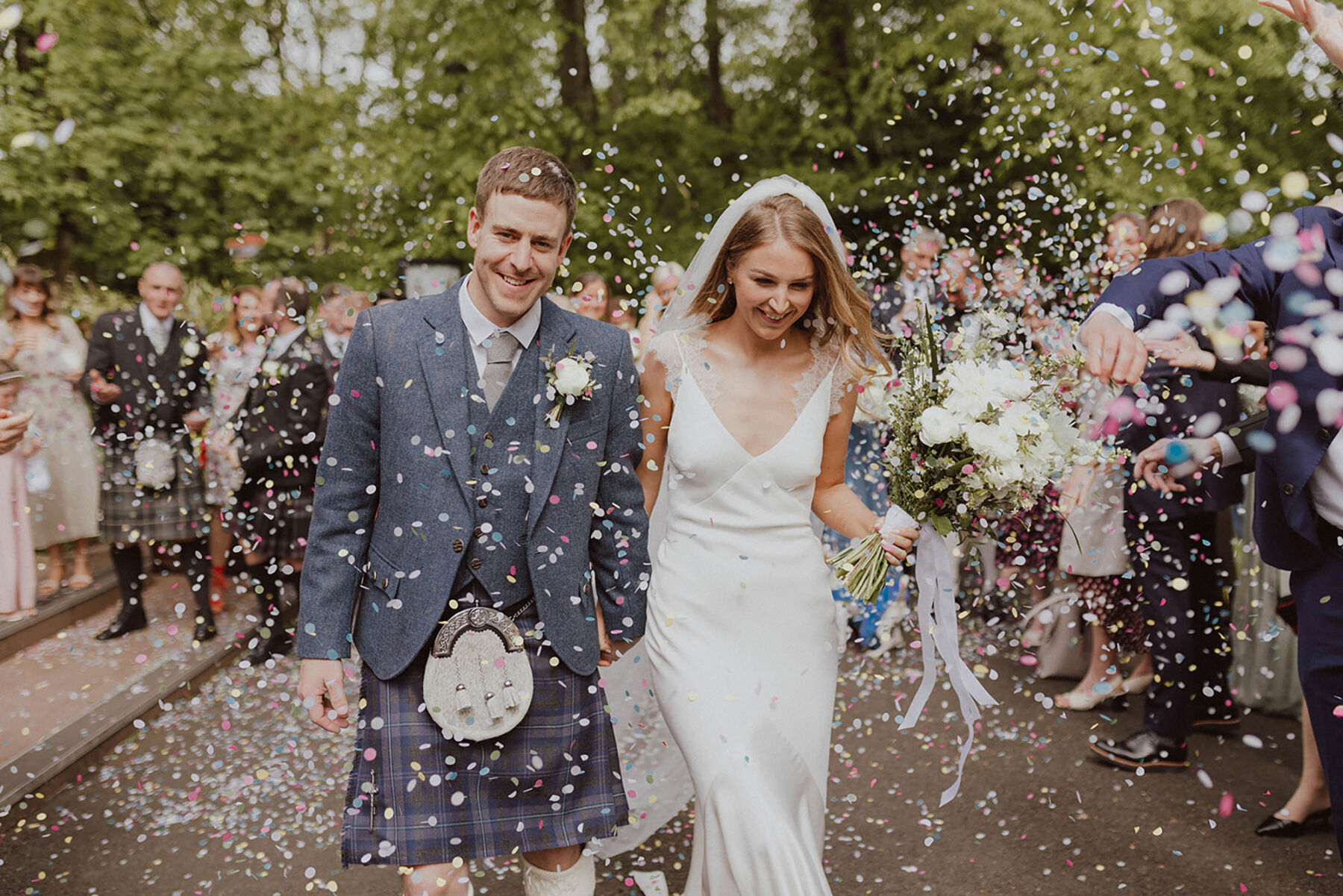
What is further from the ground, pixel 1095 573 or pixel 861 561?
pixel 861 561

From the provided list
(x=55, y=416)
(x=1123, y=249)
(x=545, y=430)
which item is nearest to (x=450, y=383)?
(x=545, y=430)

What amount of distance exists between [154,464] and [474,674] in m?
5.38

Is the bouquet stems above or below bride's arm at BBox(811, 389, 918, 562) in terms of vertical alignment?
below

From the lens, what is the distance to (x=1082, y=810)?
15.5 ft

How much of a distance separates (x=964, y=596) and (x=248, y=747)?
565 centimetres

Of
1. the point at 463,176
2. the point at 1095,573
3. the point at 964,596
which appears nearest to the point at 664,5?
the point at 463,176

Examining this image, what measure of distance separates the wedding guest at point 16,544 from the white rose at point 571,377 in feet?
18.3

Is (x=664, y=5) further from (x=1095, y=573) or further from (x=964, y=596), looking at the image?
(x=1095, y=573)

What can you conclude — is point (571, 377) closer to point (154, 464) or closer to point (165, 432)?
point (154, 464)

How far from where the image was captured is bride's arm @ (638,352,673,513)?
3463 millimetres

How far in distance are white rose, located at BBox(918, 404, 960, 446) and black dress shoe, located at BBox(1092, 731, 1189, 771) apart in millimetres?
3022

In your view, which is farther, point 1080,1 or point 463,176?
point 463,176

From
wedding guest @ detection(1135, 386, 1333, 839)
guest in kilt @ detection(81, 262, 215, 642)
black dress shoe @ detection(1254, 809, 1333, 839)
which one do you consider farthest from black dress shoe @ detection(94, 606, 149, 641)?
black dress shoe @ detection(1254, 809, 1333, 839)

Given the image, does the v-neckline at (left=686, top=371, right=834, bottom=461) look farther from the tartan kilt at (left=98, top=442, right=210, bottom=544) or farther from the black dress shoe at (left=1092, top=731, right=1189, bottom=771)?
the tartan kilt at (left=98, top=442, right=210, bottom=544)
